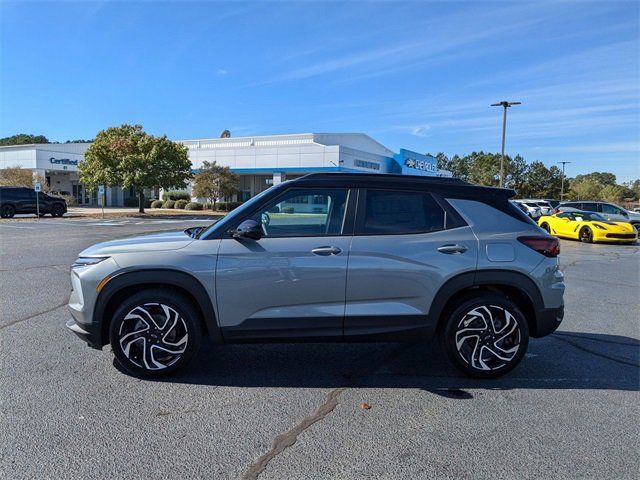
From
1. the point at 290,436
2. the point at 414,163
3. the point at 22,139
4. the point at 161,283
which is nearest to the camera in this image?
the point at 290,436

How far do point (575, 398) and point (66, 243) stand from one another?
14.7 meters

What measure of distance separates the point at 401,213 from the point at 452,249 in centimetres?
54

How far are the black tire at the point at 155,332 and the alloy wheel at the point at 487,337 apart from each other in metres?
2.30

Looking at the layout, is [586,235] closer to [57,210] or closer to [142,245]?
[142,245]

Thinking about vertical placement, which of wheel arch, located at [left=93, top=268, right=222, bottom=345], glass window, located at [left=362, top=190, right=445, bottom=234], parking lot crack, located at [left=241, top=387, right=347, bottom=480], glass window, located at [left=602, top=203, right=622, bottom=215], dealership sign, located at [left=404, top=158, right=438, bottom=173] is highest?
dealership sign, located at [left=404, top=158, right=438, bottom=173]

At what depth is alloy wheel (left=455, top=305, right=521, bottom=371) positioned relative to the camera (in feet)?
13.6

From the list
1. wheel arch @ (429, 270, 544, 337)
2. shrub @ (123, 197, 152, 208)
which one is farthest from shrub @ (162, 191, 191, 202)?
wheel arch @ (429, 270, 544, 337)

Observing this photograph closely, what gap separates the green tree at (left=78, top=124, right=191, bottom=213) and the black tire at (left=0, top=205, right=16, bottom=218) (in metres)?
5.69

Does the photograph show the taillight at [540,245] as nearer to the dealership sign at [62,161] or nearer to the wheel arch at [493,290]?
the wheel arch at [493,290]

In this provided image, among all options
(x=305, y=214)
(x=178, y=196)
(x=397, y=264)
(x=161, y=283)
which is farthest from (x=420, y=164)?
(x=161, y=283)

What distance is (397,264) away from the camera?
4.01 metres

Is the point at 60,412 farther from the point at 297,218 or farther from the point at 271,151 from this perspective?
the point at 271,151

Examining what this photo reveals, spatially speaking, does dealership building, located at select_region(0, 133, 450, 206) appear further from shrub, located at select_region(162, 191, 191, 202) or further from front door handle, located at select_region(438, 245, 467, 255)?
front door handle, located at select_region(438, 245, 467, 255)

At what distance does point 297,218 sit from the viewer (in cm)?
421
